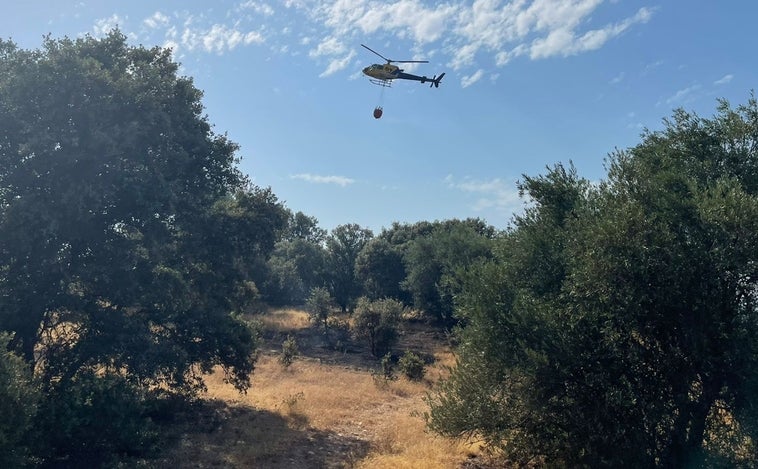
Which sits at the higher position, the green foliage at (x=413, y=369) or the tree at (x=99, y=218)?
the tree at (x=99, y=218)

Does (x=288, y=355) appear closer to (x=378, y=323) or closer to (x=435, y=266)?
(x=378, y=323)

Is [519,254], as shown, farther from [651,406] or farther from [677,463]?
[677,463]

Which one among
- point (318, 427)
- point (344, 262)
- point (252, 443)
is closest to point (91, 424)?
point (252, 443)

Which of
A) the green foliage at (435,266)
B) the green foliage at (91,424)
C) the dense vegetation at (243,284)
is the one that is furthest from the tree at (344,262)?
the green foliage at (91,424)

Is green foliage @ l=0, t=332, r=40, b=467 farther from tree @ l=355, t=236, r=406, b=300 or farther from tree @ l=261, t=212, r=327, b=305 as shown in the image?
tree @ l=355, t=236, r=406, b=300

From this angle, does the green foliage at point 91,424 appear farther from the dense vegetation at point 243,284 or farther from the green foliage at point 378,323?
the green foliage at point 378,323

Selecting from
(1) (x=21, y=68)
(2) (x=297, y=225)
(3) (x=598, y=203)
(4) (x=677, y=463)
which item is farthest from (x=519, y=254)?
(2) (x=297, y=225)

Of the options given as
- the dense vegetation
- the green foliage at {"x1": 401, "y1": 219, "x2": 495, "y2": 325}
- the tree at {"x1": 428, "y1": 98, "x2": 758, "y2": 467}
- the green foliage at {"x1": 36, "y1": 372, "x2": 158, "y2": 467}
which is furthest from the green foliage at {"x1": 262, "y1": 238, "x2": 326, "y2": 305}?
the tree at {"x1": 428, "y1": 98, "x2": 758, "y2": 467}
